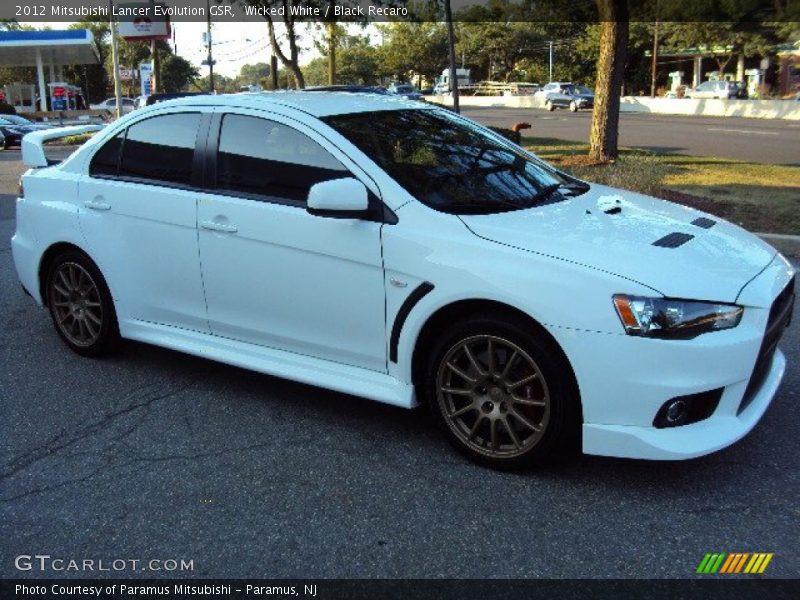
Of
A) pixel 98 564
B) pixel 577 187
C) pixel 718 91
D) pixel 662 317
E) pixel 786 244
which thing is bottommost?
pixel 98 564

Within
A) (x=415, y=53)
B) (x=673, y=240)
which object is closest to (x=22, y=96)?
(x=415, y=53)

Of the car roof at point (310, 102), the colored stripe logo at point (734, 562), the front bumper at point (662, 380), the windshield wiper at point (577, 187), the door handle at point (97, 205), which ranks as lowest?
the colored stripe logo at point (734, 562)

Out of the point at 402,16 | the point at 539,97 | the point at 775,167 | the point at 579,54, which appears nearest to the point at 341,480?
the point at 775,167

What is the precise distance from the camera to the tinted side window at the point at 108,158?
16.5 feet

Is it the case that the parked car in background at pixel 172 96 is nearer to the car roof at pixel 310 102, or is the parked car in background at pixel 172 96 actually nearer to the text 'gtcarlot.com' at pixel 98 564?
the car roof at pixel 310 102

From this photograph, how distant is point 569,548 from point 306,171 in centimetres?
227

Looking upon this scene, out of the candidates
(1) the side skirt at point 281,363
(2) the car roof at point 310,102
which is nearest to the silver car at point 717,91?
(2) the car roof at point 310,102

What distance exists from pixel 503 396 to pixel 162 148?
2.58 m

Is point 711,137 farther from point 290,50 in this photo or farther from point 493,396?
point 493,396

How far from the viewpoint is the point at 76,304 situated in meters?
5.28

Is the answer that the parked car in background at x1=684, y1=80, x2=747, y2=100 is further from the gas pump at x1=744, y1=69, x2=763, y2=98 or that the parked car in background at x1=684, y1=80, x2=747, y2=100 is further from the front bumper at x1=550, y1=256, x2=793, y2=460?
the front bumper at x1=550, y1=256, x2=793, y2=460

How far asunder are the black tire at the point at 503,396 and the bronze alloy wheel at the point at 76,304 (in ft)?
8.16

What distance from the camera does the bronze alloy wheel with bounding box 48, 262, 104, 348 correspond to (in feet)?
17.0

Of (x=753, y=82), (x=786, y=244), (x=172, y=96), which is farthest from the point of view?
(x=753, y=82)
